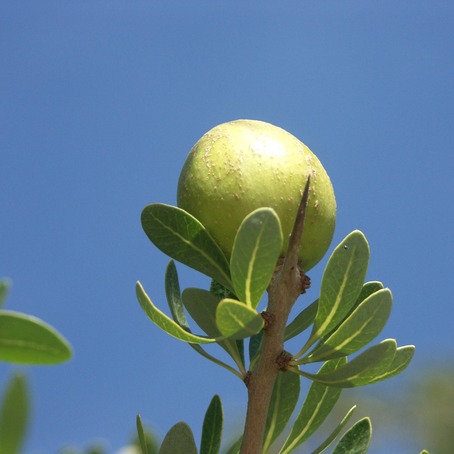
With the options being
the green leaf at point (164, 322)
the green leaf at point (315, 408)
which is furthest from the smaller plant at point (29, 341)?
the green leaf at point (315, 408)

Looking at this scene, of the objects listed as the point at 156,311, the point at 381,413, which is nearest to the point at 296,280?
the point at 156,311

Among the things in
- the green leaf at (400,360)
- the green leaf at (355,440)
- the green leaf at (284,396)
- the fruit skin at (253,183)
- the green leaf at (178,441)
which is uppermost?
the fruit skin at (253,183)

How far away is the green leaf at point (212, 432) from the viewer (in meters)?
1.62

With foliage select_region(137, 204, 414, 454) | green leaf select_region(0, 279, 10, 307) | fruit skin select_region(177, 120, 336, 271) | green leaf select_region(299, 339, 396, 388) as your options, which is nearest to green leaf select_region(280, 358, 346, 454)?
foliage select_region(137, 204, 414, 454)

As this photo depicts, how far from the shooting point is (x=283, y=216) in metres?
1.50

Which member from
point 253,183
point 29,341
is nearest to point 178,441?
point 253,183

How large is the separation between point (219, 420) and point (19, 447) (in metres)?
1.05

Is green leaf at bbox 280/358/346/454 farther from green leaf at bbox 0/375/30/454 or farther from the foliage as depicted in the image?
green leaf at bbox 0/375/30/454

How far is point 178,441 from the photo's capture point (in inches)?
56.7

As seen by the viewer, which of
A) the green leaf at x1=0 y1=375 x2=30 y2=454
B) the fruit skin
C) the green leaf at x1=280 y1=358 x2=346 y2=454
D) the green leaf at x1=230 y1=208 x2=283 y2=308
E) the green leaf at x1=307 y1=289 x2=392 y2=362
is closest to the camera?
the green leaf at x1=0 y1=375 x2=30 y2=454

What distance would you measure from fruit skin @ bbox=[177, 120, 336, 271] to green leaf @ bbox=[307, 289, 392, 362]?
0.75 feet

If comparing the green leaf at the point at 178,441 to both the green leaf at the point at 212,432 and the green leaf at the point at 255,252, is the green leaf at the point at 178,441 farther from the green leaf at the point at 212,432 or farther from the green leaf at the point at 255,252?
the green leaf at the point at 255,252

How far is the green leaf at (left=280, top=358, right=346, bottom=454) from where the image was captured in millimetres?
1609

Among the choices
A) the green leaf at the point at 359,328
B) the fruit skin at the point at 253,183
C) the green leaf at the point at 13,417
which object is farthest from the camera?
the fruit skin at the point at 253,183
